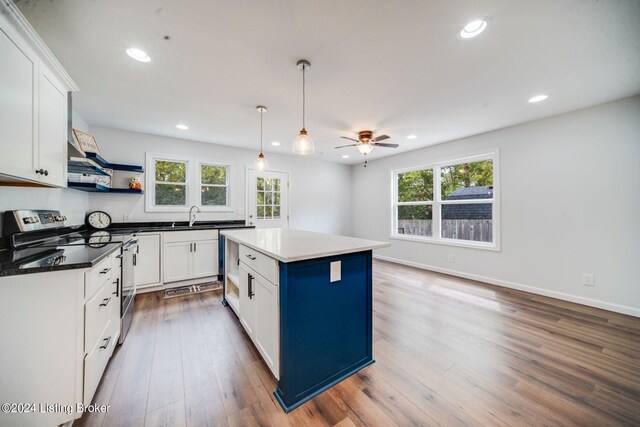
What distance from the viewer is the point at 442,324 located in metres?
2.43

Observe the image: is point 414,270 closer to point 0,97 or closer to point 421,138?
point 421,138

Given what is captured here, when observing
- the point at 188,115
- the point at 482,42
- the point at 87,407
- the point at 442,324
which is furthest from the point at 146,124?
the point at 442,324

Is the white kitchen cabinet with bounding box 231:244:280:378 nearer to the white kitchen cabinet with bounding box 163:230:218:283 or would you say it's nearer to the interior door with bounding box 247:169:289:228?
the white kitchen cabinet with bounding box 163:230:218:283

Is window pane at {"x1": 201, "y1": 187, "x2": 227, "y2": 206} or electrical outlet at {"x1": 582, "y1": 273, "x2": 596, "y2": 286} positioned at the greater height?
window pane at {"x1": 201, "y1": 187, "x2": 227, "y2": 206}

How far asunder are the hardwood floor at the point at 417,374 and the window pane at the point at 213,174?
7.99 ft

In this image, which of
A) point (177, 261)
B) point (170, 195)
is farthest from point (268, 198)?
point (177, 261)

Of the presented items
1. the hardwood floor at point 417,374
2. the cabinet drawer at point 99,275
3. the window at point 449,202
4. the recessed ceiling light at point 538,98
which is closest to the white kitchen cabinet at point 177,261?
the hardwood floor at point 417,374

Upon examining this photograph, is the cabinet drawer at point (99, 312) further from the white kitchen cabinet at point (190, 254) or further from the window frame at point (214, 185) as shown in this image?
the window frame at point (214, 185)

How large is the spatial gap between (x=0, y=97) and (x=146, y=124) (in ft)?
8.16

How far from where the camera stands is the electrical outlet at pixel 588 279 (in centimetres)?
285

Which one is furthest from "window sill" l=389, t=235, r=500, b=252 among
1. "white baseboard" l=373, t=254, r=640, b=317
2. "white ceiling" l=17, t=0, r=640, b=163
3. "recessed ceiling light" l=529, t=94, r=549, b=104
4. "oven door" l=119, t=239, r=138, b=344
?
"oven door" l=119, t=239, r=138, b=344

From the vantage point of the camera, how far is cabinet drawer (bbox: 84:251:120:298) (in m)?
1.27

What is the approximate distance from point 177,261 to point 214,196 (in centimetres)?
145

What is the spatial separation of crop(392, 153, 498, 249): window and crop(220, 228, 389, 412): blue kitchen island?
3162 millimetres
